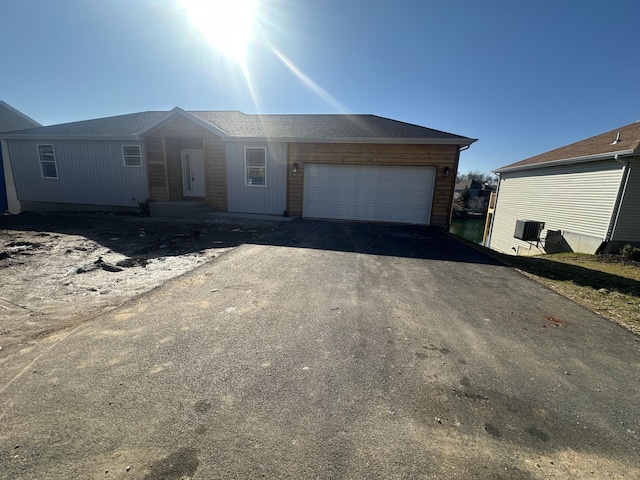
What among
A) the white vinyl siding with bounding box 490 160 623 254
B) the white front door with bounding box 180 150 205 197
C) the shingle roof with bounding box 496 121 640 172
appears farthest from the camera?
the white front door with bounding box 180 150 205 197

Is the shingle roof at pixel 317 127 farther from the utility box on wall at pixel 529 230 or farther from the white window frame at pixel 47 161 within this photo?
the white window frame at pixel 47 161

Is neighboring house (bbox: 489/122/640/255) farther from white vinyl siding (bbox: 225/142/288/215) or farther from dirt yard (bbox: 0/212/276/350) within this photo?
dirt yard (bbox: 0/212/276/350)

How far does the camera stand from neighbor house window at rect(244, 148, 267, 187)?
440 inches

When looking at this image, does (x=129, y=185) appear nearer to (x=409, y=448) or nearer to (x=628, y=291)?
(x=409, y=448)

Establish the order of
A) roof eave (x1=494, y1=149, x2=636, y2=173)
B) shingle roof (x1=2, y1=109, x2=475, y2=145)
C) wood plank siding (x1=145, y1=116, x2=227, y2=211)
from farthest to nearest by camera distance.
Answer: wood plank siding (x1=145, y1=116, x2=227, y2=211), shingle roof (x1=2, y1=109, x2=475, y2=145), roof eave (x1=494, y1=149, x2=636, y2=173)

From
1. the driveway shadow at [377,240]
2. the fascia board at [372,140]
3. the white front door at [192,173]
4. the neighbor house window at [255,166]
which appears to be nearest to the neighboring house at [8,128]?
the white front door at [192,173]

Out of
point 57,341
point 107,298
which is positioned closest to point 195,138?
point 107,298

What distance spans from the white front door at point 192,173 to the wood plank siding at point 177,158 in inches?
12.3

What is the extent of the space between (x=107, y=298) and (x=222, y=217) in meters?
7.42

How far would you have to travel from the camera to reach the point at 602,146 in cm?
1012

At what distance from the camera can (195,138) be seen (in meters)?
11.5

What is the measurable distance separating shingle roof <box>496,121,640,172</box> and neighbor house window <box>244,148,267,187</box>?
12026mm

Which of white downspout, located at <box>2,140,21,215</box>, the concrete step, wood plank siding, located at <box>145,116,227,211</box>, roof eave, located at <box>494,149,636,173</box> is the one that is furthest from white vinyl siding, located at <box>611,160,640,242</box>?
white downspout, located at <box>2,140,21,215</box>

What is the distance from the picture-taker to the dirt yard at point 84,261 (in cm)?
331
